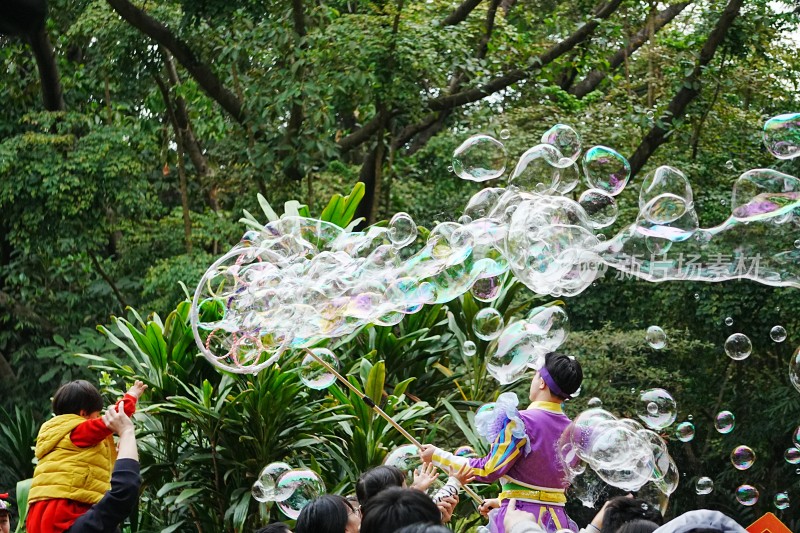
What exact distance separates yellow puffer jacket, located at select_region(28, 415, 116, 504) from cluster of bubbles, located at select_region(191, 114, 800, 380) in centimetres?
53

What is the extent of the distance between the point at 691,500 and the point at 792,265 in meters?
6.02

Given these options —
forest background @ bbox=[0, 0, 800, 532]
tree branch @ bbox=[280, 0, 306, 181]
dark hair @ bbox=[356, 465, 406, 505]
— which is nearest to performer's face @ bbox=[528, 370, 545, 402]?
dark hair @ bbox=[356, 465, 406, 505]

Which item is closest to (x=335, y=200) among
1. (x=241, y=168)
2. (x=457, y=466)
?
(x=457, y=466)

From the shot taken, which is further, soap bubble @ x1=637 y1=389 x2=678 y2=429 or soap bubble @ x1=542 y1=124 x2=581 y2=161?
soap bubble @ x1=542 y1=124 x2=581 y2=161

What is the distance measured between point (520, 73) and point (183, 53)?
2.81 m

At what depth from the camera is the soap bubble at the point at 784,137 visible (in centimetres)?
387

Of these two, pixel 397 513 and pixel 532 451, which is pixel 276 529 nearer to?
pixel 397 513

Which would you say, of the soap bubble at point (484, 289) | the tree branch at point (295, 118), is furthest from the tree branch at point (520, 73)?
the soap bubble at point (484, 289)

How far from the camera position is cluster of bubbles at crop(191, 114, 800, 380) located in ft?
12.1

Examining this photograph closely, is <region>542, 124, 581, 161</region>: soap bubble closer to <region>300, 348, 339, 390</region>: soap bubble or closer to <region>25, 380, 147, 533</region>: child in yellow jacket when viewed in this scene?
<region>300, 348, 339, 390</region>: soap bubble

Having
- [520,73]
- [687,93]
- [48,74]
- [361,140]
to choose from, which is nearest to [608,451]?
[687,93]

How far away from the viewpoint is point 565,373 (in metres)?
3.51

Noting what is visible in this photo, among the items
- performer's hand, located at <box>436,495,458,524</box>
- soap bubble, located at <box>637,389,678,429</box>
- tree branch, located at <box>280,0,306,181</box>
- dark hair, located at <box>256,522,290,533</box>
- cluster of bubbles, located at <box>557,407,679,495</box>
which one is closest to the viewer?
dark hair, located at <box>256,522,290,533</box>

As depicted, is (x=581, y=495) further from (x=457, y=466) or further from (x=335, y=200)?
(x=335, y=200)
